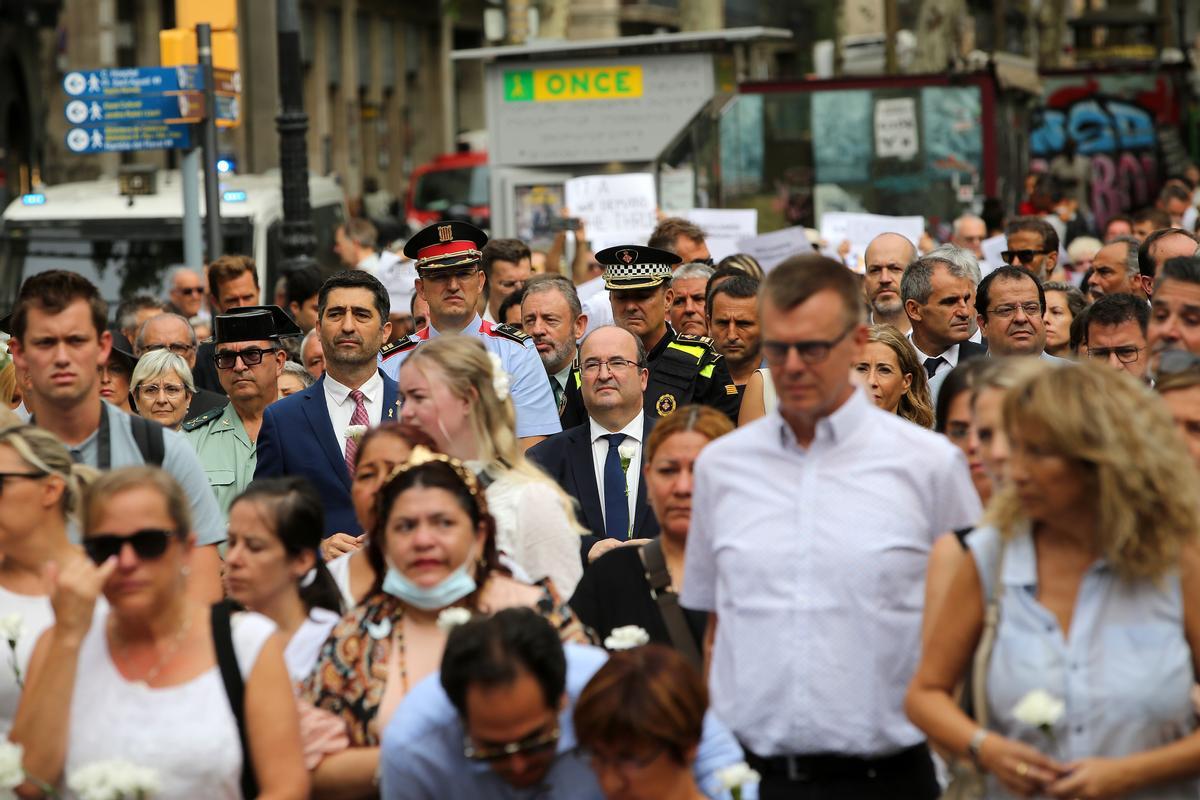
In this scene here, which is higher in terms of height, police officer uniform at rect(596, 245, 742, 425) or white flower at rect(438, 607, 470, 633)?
police officer uniform at rect(596, 245, 742, 425)

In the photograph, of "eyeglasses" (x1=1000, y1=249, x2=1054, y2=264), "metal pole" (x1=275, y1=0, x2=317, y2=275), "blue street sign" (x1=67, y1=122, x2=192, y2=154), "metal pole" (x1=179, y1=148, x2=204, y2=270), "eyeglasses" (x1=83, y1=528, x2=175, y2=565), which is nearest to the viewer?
"eyeglasses" (x1=83, y1=528, x2=175, y2=565)

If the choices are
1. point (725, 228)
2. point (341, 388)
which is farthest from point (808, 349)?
point (725, 228)

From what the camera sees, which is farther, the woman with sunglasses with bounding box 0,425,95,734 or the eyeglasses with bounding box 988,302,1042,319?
the eyeglasses with bounding box 988,302,1042,319

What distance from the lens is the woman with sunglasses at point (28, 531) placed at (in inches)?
210

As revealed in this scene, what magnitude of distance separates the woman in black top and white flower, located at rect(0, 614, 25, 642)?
1548 mm

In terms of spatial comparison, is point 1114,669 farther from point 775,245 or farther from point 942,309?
point 775,245

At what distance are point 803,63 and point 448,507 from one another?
5454 cm

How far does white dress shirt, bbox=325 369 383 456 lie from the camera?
27.6ft

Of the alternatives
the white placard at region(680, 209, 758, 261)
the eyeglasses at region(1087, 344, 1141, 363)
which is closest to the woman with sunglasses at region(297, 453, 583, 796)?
the eyeglasses at region(1087, 344, 1141, 363)

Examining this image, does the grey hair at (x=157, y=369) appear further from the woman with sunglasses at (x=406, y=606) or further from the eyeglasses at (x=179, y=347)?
the woman with sunglasses at (x=406, y=606)

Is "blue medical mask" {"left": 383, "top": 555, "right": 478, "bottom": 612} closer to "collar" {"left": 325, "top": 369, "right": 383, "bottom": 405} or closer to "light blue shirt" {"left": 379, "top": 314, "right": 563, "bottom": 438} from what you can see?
"collar" {"left": 325, "top": 369, "right": 383, "bottom": 405}

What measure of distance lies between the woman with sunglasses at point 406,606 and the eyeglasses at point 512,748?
0.51 m

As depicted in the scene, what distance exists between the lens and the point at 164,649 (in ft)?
16.1

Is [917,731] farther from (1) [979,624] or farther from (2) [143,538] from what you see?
(2) [143,538]
